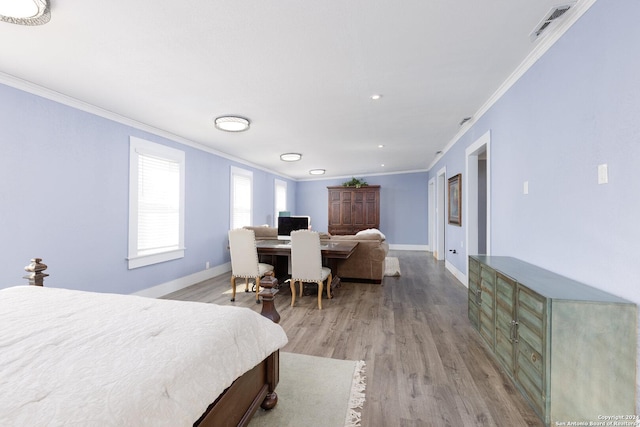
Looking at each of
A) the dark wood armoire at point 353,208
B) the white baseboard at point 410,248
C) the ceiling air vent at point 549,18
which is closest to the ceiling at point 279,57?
the ceiling air vent at point 549,18

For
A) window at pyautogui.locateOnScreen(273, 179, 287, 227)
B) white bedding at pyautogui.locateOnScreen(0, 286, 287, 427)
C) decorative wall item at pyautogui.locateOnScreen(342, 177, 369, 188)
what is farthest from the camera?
decorative wall item at pyautogui.locateOnScreen(342, 177, 369, 188)

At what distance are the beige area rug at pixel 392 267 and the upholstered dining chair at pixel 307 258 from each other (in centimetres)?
204

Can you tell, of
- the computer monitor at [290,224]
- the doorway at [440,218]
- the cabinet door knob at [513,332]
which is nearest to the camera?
the cabinet door knob at [513,332]

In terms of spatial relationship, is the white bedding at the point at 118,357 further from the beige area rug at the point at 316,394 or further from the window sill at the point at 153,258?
the window sill at the point at 153,258

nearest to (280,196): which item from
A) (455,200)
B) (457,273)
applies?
(455,200)

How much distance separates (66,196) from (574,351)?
4365 millimetres

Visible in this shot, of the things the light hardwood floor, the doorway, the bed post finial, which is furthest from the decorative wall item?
the bed post finial

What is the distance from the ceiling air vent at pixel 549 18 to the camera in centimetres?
168

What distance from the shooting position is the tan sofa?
4434mm

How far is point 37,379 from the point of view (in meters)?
0.84

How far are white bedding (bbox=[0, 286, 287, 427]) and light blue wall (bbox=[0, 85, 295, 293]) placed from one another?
1314 mm

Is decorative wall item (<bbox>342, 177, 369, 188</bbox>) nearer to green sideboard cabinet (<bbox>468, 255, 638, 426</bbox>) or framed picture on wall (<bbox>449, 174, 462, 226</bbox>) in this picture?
framed picture on wall (<bbox>449, 174, 462, 226</bbox>)

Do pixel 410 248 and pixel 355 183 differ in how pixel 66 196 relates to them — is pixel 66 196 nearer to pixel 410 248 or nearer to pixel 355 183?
pixel 355 183

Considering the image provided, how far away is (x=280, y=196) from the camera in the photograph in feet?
27.4
